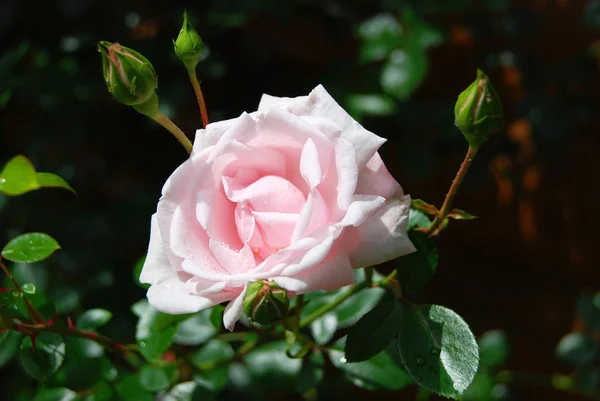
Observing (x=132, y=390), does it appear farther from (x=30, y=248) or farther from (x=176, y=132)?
(x=176, y=132)

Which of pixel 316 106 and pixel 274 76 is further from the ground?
pixel 316 106

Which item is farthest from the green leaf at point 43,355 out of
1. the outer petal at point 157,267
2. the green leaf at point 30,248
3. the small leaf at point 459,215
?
the small leaf at point 459,215

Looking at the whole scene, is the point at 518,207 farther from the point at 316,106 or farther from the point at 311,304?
the point at 316,106

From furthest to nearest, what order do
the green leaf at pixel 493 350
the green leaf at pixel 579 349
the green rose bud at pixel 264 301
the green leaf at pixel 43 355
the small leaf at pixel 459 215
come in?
the green leaf at pixel 579 349 < the green leaf at pixel 493 350 < the green leaf at pixel 43 355 < the small leaf at pixel 459 215 < the green rose bud at pixel 264 301

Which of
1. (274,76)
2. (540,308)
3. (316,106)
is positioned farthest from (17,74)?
(540,308)

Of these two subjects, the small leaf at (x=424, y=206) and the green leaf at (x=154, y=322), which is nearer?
the small leaf at (x=424, y=206)

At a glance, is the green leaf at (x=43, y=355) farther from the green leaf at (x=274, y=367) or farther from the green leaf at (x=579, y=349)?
the green leaf at (x=579, y=349)
